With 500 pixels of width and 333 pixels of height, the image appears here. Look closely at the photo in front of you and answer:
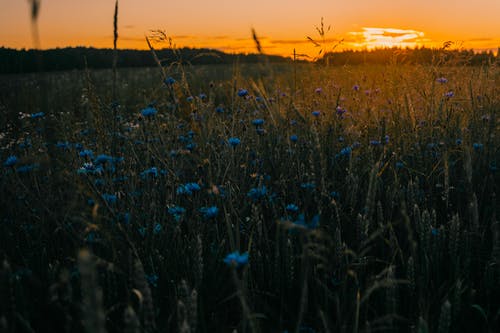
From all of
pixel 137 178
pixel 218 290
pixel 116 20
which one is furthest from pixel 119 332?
pixel 137 178

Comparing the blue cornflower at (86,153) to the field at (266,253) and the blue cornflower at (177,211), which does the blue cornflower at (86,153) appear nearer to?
the field at (266,253)

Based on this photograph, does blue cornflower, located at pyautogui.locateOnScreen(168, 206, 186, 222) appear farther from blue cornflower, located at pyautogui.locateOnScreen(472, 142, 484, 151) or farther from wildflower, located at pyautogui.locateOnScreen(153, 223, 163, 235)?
blue cornflower, located at pyautogui.locateOnScreen(472, 142, 484, 151)

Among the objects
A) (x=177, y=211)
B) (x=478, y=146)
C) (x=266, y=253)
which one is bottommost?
(x=266, y=253)

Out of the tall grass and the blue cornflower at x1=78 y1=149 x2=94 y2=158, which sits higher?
the blue cornflower at x1=78 y1=149 x2=94 y2=158

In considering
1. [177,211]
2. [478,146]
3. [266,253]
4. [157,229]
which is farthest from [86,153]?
[478,146]

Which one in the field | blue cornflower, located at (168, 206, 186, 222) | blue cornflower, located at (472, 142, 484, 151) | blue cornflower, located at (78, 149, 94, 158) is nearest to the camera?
the field

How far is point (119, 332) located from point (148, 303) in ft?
1.51

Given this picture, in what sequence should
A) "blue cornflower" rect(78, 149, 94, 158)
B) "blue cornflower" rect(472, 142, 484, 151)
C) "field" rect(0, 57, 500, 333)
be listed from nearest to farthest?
"field" rect(0, 57, 500, 333) → "blue cornflower" rect(78, 149, 94, 158) → "blue cornflower" rect(472, 142, 484, 151)

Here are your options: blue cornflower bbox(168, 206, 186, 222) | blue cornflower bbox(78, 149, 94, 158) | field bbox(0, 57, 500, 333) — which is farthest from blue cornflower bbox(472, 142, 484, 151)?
blue cornflower bbox(78, 149, 94, 158)

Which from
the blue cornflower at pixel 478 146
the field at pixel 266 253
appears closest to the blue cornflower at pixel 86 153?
the field at pixel 266 253

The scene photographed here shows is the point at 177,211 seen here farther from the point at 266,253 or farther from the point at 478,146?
the point at 478,146

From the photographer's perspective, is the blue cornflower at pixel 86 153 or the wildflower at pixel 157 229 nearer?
the wildflower at pixel 157 229

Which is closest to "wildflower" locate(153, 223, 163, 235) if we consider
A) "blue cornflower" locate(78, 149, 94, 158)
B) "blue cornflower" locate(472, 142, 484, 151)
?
"blue cornflower" locate(78, 149, 94, 158)

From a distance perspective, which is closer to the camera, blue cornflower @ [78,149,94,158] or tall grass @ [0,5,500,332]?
tall grass @ [0,5,500,332]
